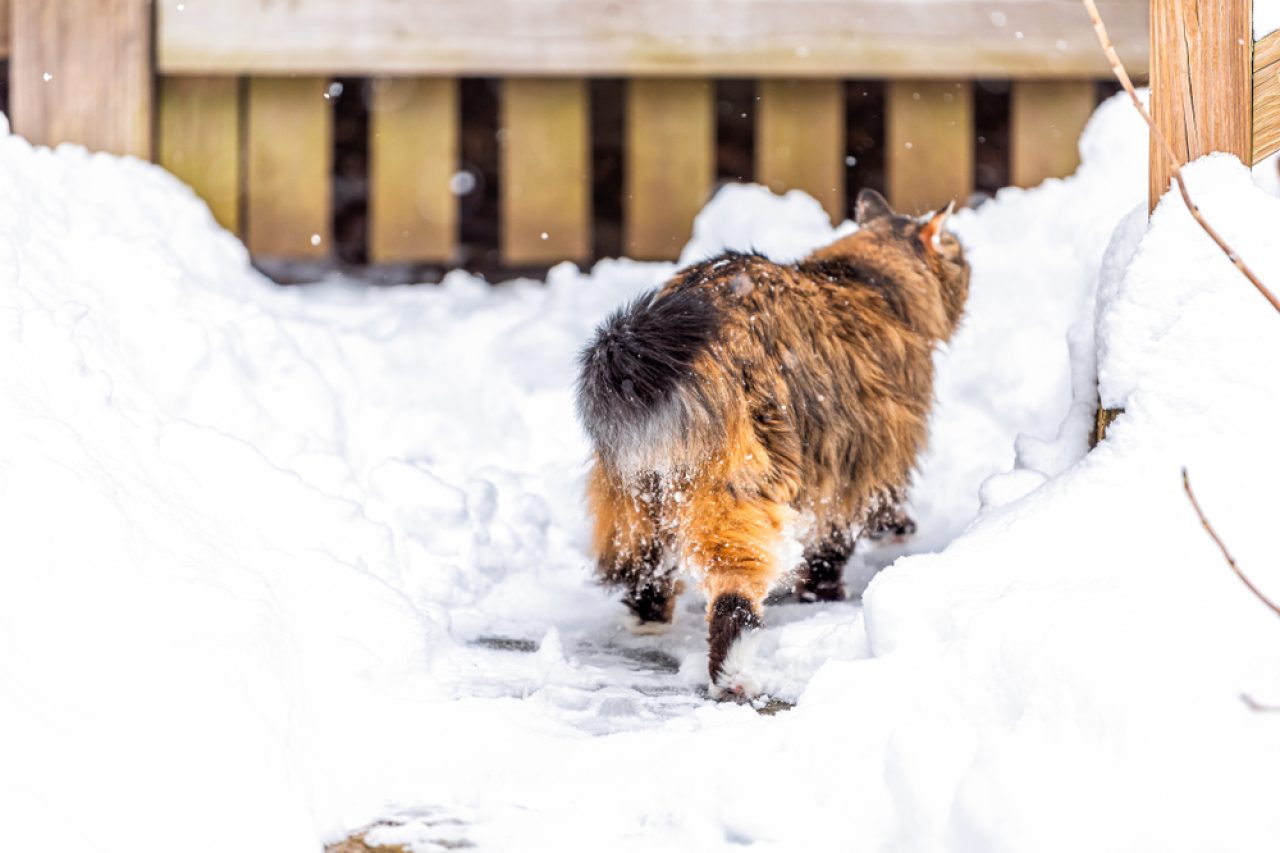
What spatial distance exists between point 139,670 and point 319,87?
3.60 m

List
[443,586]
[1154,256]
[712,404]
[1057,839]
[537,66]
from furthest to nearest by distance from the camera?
[537,66]
[443,586]
[712,404]
[1154,256]
[1057,839]

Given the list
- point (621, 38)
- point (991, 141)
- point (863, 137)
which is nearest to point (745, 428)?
point (621, 38)

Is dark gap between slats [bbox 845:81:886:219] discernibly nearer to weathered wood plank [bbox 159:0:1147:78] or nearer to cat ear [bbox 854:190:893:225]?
weathered wood plank [bbox 159:0:1147:78]

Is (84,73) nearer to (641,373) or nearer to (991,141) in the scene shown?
(641,373)

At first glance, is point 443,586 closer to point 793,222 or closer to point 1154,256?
point 1154,256

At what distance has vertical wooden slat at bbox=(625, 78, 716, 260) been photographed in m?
5.40

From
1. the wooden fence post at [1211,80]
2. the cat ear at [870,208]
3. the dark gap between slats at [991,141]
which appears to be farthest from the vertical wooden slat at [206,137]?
the wooden fence post at [1211,80]

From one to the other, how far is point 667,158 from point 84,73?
2248mm

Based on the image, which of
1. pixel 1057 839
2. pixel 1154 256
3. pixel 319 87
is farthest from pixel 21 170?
pixel 1057 839

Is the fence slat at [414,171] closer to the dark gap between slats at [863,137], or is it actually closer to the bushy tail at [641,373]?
the dark gap between slats at [863,137]

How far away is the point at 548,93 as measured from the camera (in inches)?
212

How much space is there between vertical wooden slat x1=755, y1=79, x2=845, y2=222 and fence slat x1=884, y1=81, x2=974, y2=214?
0.23 m

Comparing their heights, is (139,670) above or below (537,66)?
below

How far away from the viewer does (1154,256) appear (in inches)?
107
